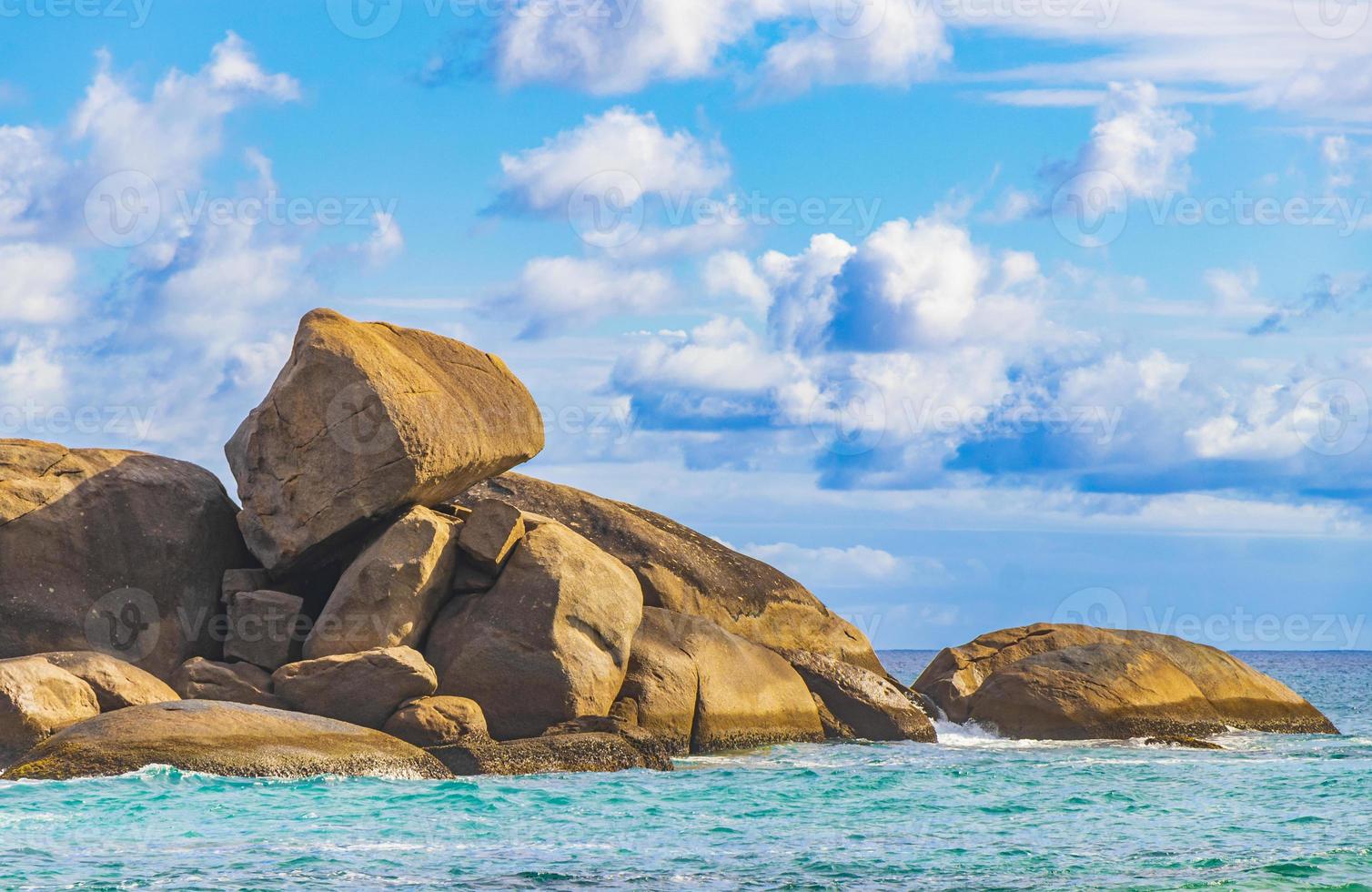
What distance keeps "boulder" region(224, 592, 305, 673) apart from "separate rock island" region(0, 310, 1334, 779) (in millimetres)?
39

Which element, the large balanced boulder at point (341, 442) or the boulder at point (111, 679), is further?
the large balanced boulder at point (341, 442)

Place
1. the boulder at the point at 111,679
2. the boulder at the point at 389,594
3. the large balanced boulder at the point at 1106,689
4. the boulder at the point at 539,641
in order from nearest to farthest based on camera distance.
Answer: the boulder at the point at 111,679 → the boulder at the point at 539,641 → the boulder at the point at 389,594 → the large balanced boulder at the point at 1106,689

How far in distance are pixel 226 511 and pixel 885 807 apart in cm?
1261

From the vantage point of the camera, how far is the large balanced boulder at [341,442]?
76.0 ft

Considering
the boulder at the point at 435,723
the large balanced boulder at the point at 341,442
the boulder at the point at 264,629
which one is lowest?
the boulder at the point at 435,723

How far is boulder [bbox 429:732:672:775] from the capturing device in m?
20.8

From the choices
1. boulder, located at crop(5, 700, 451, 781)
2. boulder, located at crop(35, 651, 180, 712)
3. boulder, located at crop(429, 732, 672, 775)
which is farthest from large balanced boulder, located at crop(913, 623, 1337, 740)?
boulder, located at crop(35, 651, 180, 712)

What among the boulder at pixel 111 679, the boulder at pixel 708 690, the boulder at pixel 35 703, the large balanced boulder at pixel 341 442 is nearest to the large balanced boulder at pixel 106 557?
the large balanced boulder at pixel 341 442

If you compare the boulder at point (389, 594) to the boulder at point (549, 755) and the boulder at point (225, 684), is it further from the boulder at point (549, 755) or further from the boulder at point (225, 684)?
the boulder at point (549, 755)

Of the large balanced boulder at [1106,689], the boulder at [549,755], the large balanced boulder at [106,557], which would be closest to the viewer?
the boulder at [549,755]

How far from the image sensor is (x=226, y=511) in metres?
25.6

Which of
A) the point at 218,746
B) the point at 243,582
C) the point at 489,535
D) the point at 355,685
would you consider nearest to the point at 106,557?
the point at 243,582

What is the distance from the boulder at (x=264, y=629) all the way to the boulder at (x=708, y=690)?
17.3 ft

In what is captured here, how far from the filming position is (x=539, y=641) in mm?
22594
